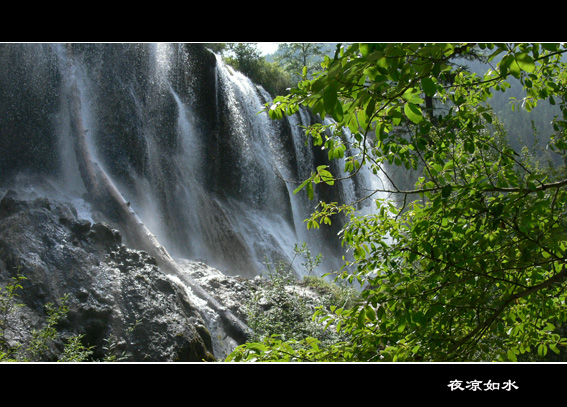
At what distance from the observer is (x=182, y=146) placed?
5703 mm

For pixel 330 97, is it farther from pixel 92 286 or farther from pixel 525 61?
pixel 92 286

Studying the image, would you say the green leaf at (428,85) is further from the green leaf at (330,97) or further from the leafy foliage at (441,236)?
the green leaf at (330,97)

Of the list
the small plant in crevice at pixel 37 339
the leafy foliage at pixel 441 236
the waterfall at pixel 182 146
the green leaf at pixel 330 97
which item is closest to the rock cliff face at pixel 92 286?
the small plant in crevice at pixel 37 339

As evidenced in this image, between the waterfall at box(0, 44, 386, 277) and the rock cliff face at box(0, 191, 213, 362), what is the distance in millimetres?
504

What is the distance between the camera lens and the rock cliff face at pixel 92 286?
270 centimetres

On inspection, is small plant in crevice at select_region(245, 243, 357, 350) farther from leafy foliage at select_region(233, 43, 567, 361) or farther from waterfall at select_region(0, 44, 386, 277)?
leafy foliage at select_region(233, 43, 567, 361)

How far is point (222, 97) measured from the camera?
6520mm

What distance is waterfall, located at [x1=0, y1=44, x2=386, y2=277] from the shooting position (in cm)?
394

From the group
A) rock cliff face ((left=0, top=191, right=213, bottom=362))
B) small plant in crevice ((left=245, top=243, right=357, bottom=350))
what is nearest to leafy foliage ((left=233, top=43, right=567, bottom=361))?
small plant in crevice ((left=245, top=243, right=357, bottom=350))

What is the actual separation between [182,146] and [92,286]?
Answer: 3.03 meters

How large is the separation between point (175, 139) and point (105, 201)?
1748 mm

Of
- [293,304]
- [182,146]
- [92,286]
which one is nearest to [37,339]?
[92,286]

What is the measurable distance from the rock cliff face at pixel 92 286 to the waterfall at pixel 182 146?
504 millimetres
